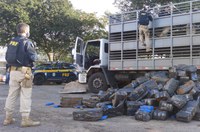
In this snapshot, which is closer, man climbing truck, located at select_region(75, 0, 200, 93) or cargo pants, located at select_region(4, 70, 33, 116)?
cargo pants, located at select_region(4, 70, 33, 116)

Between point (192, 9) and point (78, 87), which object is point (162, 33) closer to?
point (192, 9)

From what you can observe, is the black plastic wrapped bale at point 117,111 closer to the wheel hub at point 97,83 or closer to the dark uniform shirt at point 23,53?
the dark uniform shirt at point 23,53

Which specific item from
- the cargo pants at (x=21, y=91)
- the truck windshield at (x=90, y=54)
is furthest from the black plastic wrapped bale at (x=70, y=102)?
the truck windshield at (x=90, y=54)

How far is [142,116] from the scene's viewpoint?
6.59m

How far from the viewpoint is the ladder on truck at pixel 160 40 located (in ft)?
33.6

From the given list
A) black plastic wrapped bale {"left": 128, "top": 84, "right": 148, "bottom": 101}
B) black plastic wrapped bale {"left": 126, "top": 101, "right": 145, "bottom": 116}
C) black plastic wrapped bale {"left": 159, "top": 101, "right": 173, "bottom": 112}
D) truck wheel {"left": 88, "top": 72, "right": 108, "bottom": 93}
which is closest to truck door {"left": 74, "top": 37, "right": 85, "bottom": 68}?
truck wheel {"left": 88, "top": 72, "right": 108, "bottom": 93}

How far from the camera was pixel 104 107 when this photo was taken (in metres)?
7.11

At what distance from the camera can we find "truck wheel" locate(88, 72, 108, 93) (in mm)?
13133

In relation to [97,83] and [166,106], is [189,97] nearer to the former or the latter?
[166,106]

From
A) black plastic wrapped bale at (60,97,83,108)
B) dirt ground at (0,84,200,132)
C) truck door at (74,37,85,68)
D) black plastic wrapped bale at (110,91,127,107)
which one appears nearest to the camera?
dirt ground at (0,84,200,132)

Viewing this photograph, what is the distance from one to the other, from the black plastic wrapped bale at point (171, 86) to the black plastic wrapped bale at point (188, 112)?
2.68 feet

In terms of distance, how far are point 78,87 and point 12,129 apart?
8729 millimetres

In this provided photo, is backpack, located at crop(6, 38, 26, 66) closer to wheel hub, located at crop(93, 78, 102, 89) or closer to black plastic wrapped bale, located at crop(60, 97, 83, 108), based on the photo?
black plastic wrapped bale, located at crop(60, 97, 83, 108)

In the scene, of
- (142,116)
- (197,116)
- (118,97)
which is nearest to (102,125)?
(142,116)
